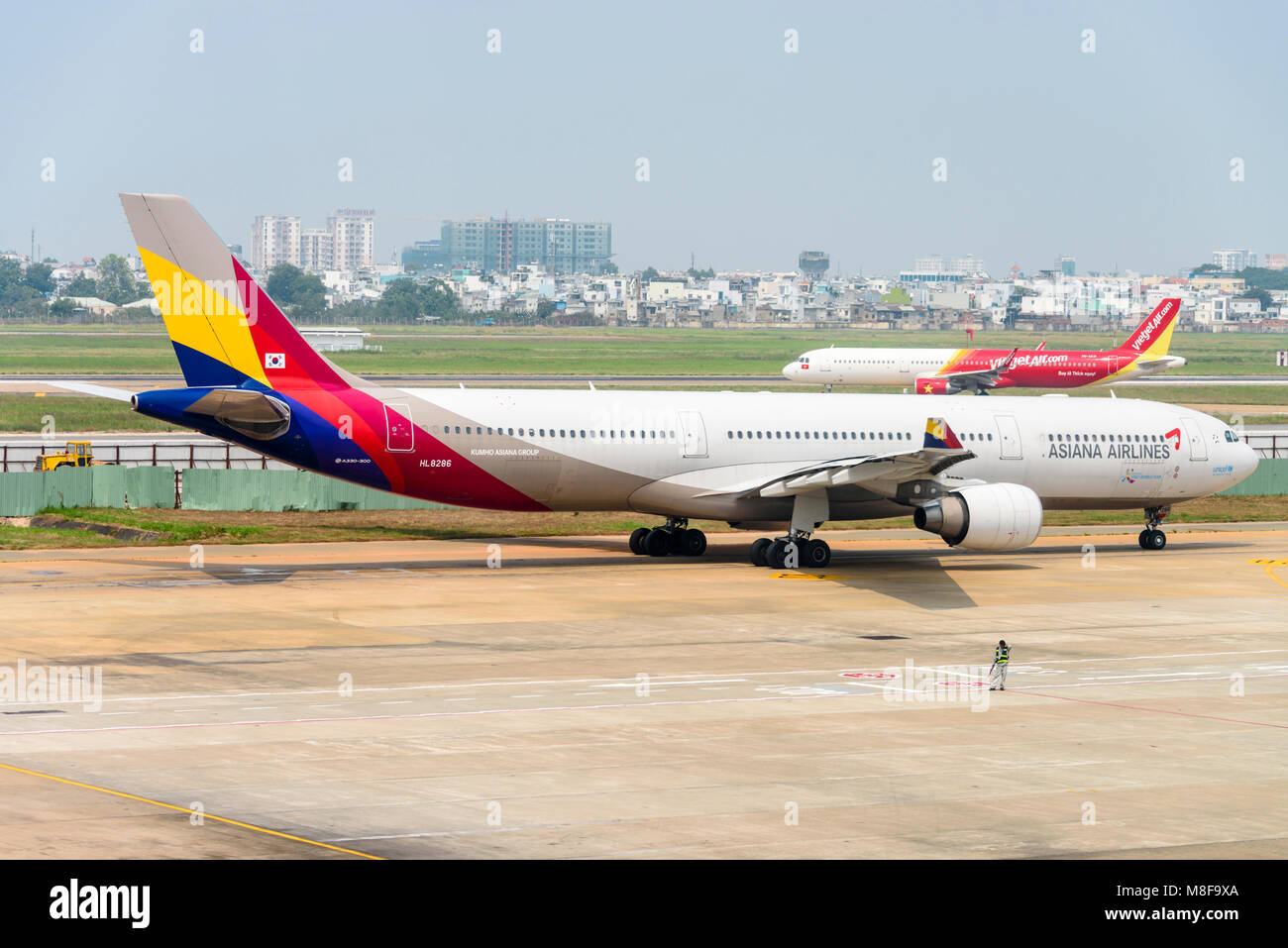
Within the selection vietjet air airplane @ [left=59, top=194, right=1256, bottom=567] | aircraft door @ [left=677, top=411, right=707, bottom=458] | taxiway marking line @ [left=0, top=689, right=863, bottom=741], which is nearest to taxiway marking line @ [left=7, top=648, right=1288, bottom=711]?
taxiway marking line @ [left=0, top=689, right=863, bottom=741]

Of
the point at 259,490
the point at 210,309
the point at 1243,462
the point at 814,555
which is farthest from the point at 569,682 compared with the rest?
the point at 1243,462

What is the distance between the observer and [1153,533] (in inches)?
1806

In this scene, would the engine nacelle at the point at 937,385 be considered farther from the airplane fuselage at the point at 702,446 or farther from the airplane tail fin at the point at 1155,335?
the airplane fuselage at the point at 702,446

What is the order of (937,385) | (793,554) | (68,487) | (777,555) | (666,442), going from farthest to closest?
(937,385) → (68,487) → (666,442) → (777,555) → (793,554)

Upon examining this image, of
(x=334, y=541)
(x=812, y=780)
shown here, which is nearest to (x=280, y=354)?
(x=334, y=541)

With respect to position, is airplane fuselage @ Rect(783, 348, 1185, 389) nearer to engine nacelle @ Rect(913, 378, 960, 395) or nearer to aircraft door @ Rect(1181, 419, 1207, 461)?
engine nacelle @ Rect(913, 378, 960, 395)

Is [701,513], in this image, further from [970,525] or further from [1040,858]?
[1040,858]

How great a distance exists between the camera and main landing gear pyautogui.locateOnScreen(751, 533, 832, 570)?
1545 inches

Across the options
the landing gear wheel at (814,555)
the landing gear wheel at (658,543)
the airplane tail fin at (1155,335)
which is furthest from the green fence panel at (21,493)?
the airplane tail fin at (1155,335)

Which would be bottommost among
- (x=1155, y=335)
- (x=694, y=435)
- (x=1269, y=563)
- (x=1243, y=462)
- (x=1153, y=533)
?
(x=1269, y=563)

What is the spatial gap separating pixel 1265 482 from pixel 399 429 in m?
38.3

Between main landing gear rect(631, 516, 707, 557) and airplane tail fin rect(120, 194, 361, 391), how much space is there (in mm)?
9719

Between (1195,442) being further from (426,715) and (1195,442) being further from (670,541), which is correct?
(426,715)
